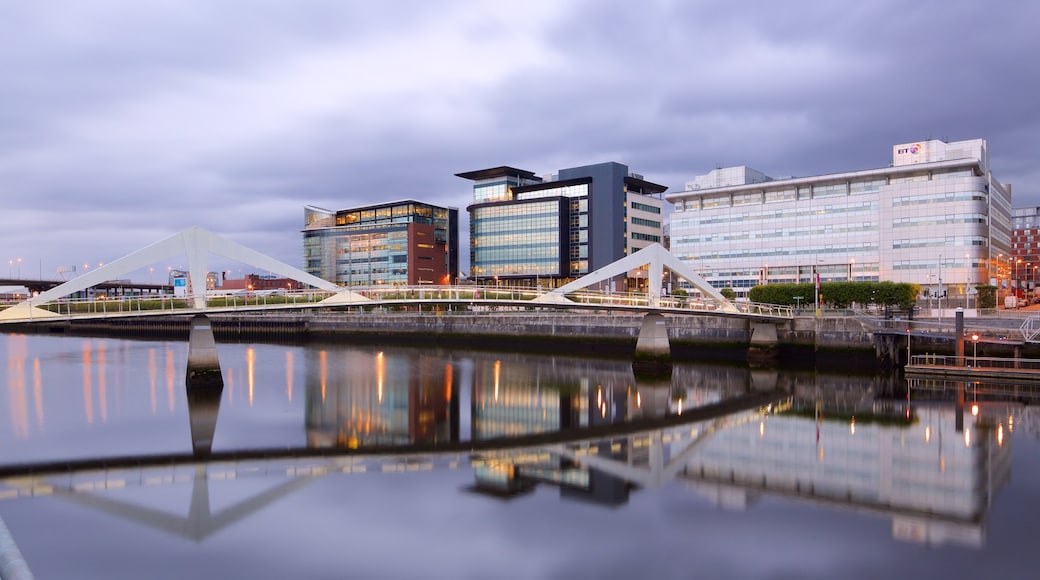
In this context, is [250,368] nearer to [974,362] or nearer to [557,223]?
[974,362]

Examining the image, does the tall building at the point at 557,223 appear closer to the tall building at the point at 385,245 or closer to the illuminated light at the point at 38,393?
the tall building at the point at 385,245

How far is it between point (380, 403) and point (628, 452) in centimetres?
1322

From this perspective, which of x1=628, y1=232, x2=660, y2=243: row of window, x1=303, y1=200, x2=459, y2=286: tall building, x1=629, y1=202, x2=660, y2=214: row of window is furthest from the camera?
x1=303, y1=200, x2=459, y2=286: tall building

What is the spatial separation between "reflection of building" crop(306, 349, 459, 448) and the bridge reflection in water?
14 cm

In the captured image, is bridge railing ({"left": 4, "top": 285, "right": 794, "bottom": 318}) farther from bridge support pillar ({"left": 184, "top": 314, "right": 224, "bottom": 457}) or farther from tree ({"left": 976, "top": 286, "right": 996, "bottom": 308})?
tree ({"left": 976, "top": 286, "right": 996, "bottom": 308})

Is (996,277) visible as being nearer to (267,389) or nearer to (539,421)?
(539,421)

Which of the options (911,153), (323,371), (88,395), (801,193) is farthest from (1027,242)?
(88,395)

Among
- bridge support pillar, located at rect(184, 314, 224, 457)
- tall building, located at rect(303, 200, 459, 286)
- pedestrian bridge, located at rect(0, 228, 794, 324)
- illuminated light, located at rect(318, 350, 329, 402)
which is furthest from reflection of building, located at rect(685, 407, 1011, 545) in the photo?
tall building, located at rect(303, 200, 459, 286)

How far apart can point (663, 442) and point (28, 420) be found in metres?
24.1

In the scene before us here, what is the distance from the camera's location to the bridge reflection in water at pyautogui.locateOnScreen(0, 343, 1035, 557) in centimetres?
1714

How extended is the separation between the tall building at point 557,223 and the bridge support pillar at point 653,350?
52.8 metres

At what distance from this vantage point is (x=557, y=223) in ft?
325

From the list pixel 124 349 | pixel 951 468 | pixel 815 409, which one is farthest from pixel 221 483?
pixel 124 349

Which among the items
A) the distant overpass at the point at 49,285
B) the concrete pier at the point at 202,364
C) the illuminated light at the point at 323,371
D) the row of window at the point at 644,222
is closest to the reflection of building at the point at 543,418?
the illuminated light at the point at 323,371
